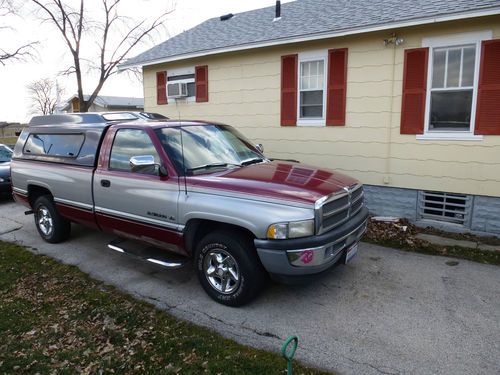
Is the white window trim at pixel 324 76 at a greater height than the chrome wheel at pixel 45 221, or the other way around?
the white window trim at pixel 324 76

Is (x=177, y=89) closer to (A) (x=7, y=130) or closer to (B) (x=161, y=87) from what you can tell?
(B) (x=161, y=87)

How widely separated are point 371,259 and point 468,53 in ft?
12.8

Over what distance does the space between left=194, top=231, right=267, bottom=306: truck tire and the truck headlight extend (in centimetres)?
39

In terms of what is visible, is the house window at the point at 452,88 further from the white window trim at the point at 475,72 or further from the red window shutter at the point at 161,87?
the red window shutter at the point at 161,87

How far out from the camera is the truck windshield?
428cm

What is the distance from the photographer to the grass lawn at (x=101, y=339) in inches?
121

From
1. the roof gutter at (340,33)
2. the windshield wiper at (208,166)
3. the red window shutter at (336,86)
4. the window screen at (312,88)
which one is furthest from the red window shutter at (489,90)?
the windshield wiper at (208,166)

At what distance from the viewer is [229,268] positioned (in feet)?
12.8

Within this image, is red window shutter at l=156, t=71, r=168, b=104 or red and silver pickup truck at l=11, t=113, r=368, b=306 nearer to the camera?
red and silver pickup truck at l=11, t=113, r=368, b=306

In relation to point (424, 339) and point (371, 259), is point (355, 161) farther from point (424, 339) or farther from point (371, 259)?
point (424, 339)

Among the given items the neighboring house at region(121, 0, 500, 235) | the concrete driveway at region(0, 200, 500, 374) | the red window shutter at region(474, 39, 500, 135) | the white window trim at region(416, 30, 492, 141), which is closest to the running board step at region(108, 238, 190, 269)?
the concrete driveway at region(0, 200, 500, 374)

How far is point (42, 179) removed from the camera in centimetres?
584

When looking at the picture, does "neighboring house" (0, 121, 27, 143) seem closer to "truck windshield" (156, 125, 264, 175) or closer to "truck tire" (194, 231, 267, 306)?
"truck windshield" (156, 125, 264, 175)

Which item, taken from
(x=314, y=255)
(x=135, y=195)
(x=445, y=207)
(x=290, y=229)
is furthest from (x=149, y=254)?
(x=445, y=207)
